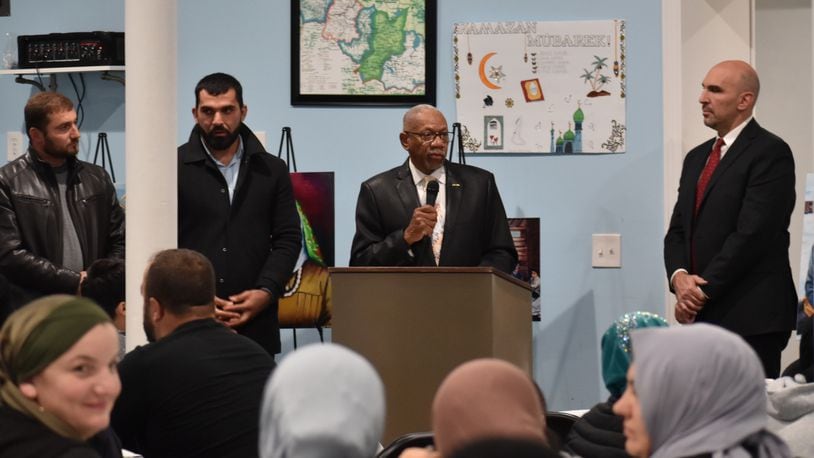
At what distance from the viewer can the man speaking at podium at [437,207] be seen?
5.85 metres

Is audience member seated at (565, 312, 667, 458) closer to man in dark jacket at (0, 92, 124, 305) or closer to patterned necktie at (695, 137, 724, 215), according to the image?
patterned necktie at (695, 137, 724, 215)

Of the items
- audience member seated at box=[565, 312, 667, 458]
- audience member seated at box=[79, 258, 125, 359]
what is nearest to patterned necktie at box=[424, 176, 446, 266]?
audience member seated at box=[79, 258, 125, 359]

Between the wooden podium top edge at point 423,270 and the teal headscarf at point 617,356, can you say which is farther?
the wooden podium top edge at point 423,270

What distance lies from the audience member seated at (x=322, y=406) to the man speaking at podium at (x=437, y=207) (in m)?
3.79

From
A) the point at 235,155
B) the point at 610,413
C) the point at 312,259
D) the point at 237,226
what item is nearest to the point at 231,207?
the point at 237,226

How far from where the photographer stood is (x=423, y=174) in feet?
19.7

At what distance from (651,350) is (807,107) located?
5.27 metres

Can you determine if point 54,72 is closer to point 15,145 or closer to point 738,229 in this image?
point 15,145

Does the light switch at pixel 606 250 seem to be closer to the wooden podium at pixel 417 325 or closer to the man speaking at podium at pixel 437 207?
the man speaking at podium at pixel 437 207

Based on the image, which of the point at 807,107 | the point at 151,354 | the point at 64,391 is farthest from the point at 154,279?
the point at 807,107

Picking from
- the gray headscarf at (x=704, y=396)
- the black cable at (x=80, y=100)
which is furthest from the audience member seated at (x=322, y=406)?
the black cable at (x=80, y=100)

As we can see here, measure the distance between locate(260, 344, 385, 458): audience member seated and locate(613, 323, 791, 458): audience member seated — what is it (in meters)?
0.64

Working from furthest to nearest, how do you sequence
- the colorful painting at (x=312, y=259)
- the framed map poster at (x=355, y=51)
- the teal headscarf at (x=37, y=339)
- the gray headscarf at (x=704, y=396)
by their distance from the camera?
1. the framed map poster at (x=355, y=51)
2. the colorful painting at (x=312, y=259)
3. the teal headscarf at (x=37, y=339)
4. the gray headscarf at (x=704, y=396)

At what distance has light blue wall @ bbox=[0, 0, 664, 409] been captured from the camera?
686 centimetres
